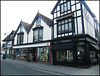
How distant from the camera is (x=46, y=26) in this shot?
16922 millimetres

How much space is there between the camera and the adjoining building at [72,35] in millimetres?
12204

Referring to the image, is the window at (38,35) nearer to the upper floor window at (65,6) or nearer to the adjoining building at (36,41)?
the adjoining building at (36,41)

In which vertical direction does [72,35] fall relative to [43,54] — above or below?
above

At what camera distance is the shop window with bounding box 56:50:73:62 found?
1323cm

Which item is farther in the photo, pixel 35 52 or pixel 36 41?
pixel 35 52

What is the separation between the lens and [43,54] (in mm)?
16625

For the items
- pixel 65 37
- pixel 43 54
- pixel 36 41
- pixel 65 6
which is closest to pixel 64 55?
pixel 65 37

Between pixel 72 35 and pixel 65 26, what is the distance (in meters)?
2.04

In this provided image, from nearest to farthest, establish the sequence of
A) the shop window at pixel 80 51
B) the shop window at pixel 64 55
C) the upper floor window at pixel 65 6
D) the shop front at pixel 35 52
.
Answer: the shop window at pixel 80 51 → the shop window at pixel 64 55 → the upper floor window at pixel 65 6 → the shop front at pixel 35 52

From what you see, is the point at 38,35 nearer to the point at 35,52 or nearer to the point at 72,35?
the point at 35,52

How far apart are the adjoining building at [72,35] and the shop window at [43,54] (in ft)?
4.88

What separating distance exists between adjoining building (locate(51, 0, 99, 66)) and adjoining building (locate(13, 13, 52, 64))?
1.50m

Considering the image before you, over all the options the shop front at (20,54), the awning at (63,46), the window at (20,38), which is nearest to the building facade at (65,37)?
the awning at (63,46)

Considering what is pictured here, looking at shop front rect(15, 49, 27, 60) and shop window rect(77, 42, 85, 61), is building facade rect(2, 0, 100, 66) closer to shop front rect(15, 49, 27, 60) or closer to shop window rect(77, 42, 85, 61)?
shop window rect(77, 42, 85, 61)
